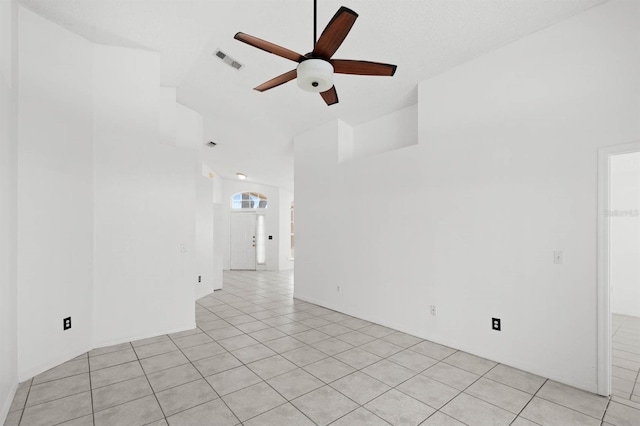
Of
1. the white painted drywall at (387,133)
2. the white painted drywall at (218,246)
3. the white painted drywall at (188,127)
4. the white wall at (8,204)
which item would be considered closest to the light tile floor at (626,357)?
the white painted drywall at (387,133)

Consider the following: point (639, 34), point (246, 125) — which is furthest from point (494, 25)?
point (246, 125)

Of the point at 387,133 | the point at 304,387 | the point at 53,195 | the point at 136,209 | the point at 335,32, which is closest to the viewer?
the point at 335,32

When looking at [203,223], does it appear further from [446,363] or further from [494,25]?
[494,25]

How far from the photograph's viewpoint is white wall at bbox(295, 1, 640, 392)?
2.64m

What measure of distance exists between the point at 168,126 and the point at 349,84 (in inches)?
111

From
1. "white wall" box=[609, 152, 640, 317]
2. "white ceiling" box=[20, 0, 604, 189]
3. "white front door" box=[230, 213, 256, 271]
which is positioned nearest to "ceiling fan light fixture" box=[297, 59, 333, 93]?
"white ceiling" box=[20, 0, 604, 189]

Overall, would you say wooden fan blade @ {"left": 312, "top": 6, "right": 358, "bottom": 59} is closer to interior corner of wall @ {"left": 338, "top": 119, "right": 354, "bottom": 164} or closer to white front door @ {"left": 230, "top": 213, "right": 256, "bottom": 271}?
interior corner of wall @ {"left": 338, "top": 119, "right": 354, "bottom": 164}

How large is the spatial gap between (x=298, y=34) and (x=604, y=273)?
3.72 m

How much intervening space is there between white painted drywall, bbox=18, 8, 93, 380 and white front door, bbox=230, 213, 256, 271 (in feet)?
21.6

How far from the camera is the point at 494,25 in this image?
2.96 meters

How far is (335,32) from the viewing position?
72.2 inches

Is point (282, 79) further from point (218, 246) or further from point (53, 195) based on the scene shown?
point (218, 246)

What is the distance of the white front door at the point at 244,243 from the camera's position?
9984mm

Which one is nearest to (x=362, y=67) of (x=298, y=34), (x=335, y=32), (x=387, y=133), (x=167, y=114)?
(x=335, y=32)
